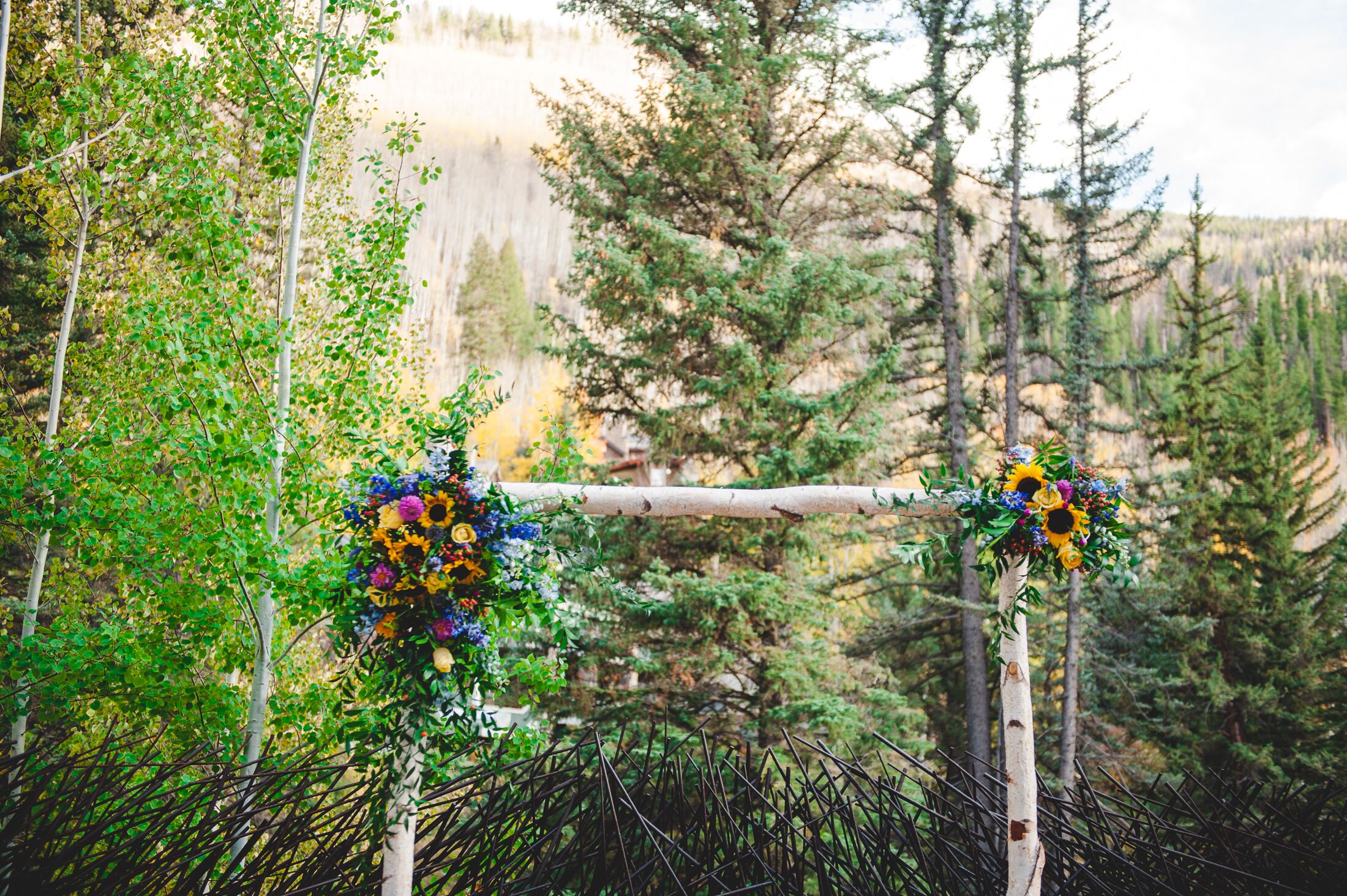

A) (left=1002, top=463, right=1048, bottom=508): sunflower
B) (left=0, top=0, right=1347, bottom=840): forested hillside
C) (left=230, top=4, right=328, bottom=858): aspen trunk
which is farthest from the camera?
(left=230, top=4, right=328, bottom=858): aspen trunk

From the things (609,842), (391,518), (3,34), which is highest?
(3,34)

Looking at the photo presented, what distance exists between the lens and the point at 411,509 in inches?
93.0

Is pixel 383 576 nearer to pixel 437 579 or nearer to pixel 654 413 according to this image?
pixel 437 579

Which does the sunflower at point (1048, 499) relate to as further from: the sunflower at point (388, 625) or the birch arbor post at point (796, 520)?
the sunflower at point (388, 625)

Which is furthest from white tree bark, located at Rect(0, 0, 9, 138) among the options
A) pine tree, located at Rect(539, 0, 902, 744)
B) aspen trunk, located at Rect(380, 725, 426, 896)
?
pine tree, located at Rect(539, 0, 902, 744)

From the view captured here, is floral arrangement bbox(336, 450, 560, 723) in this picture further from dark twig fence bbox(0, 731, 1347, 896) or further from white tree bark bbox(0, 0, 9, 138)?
white tree bark bbox(0, 0, 9, 138)

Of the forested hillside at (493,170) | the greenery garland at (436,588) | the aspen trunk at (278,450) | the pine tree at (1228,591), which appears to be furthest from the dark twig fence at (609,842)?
the forested hillside at (493,170)

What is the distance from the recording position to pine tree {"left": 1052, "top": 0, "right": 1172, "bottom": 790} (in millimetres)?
12898

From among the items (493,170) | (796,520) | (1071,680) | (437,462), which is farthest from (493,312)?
(437,462)

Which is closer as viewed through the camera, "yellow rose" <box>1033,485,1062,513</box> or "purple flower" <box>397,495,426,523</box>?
"purple flower" <box>397,495,426,523</box>

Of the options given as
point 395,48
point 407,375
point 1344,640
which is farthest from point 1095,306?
point 395,48

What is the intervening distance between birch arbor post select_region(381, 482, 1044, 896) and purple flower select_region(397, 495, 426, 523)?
35 centimetres

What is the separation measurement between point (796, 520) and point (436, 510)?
1.29 m

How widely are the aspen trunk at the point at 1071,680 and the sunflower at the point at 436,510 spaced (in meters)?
11.3
